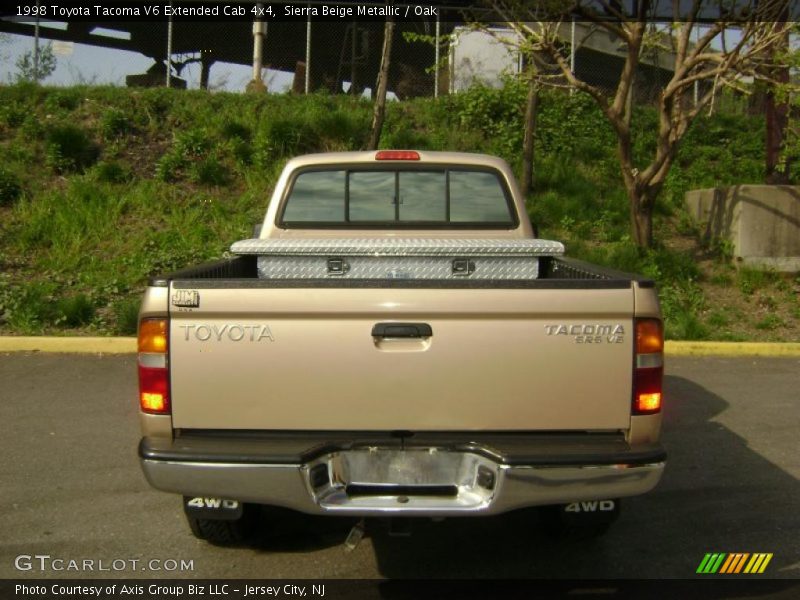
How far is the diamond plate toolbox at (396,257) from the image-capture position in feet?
14.5

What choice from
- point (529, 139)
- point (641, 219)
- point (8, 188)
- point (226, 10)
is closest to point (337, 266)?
point (641, 219)

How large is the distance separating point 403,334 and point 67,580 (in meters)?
2.02

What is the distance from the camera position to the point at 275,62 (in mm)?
15367

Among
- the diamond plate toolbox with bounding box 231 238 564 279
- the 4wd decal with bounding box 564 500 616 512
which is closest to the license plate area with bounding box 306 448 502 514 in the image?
the 4wd decal with bounding box 564 500 616 512

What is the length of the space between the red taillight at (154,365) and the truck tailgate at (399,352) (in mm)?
46

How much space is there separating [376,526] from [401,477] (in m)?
0.58

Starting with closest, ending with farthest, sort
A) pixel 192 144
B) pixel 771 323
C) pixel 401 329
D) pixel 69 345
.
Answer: pixel 401 329 < pixel 69 345 < pixel 771 323 < pixel 192 144

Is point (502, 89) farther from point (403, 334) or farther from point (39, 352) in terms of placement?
point (403, 334)

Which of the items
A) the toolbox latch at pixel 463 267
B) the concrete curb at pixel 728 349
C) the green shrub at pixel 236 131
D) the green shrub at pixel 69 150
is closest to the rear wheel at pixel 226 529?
the toolbox latch at pixel 463 267

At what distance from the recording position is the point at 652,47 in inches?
431

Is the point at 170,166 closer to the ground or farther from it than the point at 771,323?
farther from it

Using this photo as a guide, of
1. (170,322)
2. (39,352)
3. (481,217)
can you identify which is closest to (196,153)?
(39,352)

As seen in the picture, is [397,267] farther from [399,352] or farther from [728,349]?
[728,349]

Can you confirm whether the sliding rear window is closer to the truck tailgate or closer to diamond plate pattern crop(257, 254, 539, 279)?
diamond plate pattern crop(257, 254, 539, 279)
